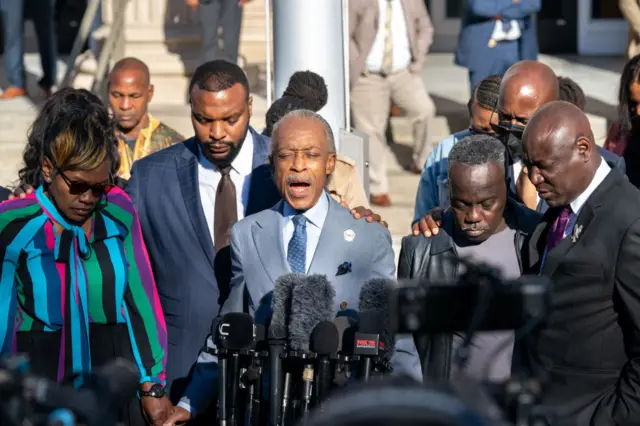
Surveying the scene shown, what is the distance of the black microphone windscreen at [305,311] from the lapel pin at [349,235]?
65 cm

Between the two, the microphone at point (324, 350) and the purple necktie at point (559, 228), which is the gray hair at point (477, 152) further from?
the microphone at point (324, 350)

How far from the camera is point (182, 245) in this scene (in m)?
5.55

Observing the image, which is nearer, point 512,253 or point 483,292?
point 483,292

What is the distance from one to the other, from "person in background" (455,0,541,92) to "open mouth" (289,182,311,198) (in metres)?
5.70

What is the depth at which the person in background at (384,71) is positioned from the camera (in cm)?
1034

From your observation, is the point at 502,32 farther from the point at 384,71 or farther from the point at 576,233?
the point at 576,233

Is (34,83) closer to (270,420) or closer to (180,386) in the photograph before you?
(180,386)

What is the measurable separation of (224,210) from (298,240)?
610 mm

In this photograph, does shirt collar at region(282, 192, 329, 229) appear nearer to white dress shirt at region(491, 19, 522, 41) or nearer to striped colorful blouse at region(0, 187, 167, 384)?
striped colorful blouse at region(0, 187, 167, 384)

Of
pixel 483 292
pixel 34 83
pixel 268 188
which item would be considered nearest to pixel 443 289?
pixel 483 292

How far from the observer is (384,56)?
10492 millimetres

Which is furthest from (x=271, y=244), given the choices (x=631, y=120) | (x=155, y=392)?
(x=631, y=120)

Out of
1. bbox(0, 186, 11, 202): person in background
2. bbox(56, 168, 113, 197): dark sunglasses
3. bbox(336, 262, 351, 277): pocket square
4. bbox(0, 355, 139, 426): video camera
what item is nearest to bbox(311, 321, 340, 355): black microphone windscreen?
bbox(336, 262, 351, 277): pocket square

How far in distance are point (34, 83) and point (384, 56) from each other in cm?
488
